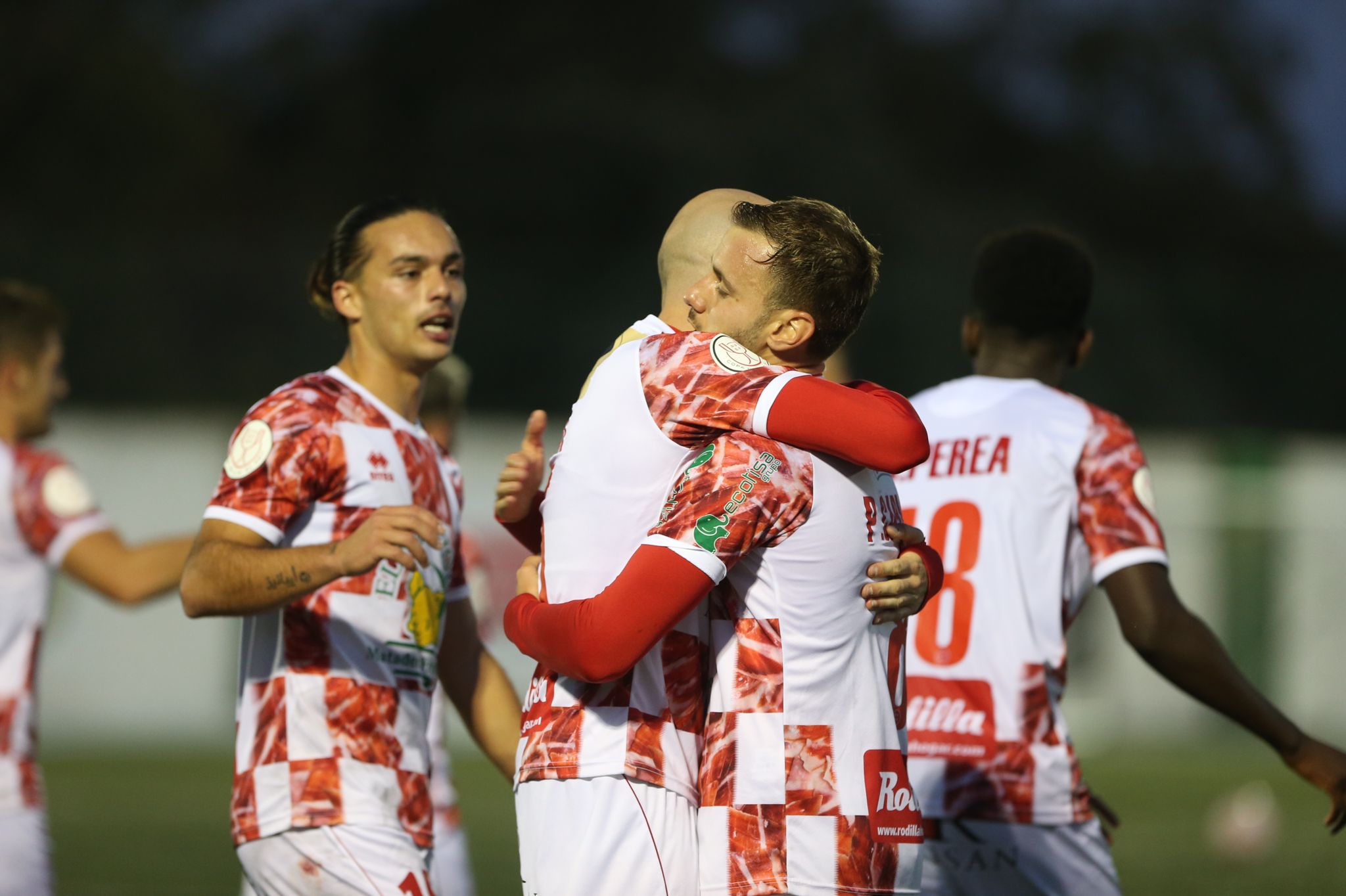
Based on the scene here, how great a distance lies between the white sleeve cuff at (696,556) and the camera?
3018 mm

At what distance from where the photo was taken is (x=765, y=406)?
3074 mm

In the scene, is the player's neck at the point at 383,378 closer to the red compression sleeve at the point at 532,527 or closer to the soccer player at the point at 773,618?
the red compression sleeve at the point at 532,527

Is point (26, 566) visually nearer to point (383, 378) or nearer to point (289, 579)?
point (383, 378)

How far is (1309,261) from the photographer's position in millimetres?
39312

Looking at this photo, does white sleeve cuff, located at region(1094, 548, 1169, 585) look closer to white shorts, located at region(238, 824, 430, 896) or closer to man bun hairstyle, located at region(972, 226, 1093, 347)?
man bun hairstyle, located at region(972, 226, 1093, 347)

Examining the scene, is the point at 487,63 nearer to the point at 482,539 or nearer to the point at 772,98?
the point at 772,98

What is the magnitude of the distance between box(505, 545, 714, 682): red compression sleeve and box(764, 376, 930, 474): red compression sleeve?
1.00 ft

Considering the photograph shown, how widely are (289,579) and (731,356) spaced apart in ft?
4.09

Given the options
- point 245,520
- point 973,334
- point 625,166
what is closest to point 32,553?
point 245,520

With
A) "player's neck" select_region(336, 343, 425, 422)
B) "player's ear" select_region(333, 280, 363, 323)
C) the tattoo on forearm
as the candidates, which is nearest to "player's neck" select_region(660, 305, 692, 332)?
the tattoo on forearm

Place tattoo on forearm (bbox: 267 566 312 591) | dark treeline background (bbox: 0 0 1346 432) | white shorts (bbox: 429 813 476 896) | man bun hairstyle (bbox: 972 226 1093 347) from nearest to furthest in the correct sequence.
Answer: tattoo on forearm (bbox: 267 566 312 591) < man bun hairstyle (bbox: 972 226 1093 347) < white shorts (bbox: 429 813 476 896) < dark treeline background (bbox: 0 0 1346 432)

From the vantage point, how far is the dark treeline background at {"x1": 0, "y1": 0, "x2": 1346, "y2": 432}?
2536cm

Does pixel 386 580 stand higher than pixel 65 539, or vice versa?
pixel 65 539

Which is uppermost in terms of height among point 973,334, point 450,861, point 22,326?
point 22,326
